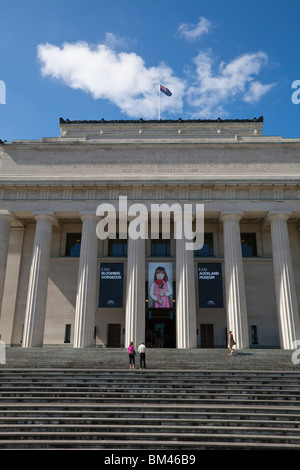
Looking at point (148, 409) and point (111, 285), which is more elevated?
point (111, 285)

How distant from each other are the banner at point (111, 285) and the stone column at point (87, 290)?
2.27ft

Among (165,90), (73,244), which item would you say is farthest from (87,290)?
(165,90)

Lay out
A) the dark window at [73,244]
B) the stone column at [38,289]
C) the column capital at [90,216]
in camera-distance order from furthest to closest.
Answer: the dark window at [73,244]
the column capital at [90,216]
the stone column at [38,289]

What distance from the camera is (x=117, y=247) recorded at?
34.3m

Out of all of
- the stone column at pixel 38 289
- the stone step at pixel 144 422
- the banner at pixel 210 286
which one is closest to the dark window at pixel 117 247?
the stone column at pixel 38 289

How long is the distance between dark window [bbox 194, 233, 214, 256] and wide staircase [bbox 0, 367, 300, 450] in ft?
53.7

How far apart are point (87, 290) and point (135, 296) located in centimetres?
372

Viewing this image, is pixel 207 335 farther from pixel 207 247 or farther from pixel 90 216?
pixel 90 216

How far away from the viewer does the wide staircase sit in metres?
12.8

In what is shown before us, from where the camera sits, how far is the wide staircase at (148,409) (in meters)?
12.8

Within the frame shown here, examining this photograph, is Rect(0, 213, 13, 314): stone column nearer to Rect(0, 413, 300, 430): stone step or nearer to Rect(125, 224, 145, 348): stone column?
Rect(125, 224, 145, 348): stone column

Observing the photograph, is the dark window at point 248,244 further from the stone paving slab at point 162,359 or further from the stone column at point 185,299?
the stone paving slab at point 162,359
